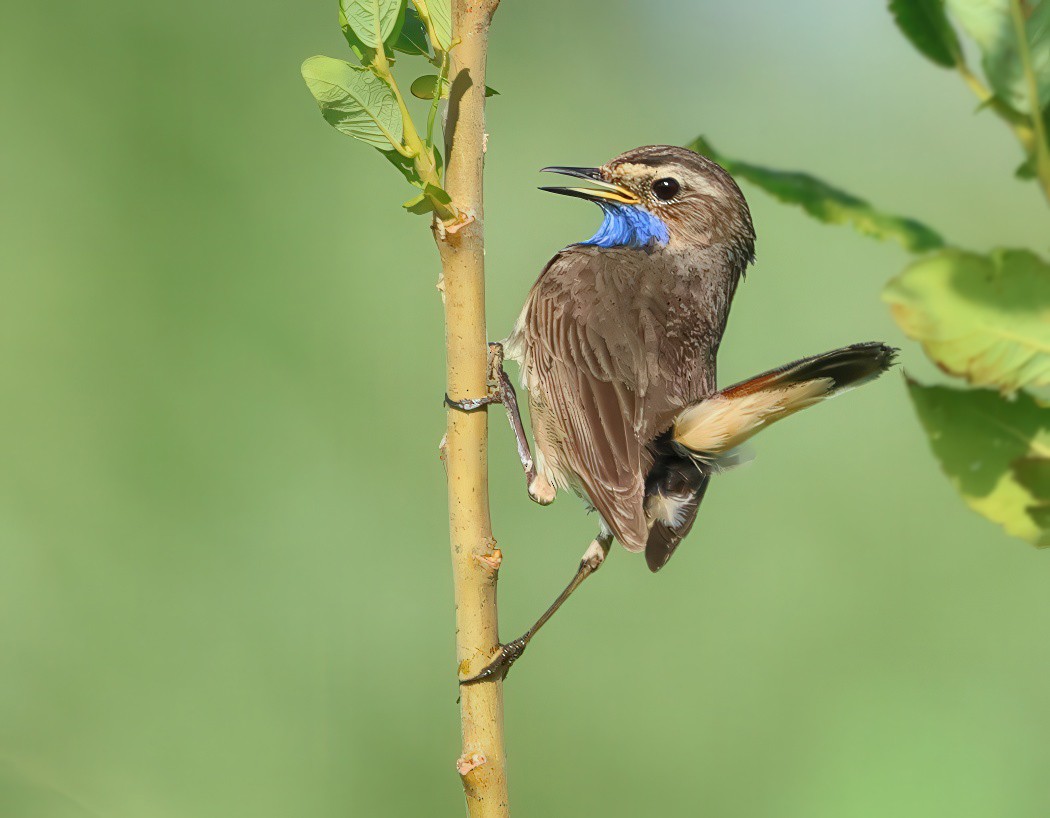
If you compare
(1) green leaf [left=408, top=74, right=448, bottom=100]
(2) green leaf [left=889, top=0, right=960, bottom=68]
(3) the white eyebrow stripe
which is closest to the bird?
(3) the white eyebrow stripe

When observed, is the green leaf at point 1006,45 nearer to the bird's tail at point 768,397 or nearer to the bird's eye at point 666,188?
the bird's tail at point 768,397

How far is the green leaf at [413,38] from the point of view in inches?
51.0

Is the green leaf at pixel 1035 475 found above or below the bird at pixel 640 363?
below

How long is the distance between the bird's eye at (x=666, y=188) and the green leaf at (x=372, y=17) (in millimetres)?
2094

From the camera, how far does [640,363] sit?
2760 millimetres

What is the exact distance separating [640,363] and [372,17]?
1747 millimetres

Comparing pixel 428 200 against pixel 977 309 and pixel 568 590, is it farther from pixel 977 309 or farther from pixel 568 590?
pixel 568 590

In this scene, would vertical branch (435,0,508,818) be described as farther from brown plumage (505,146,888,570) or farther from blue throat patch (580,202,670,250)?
blue throat patch (580,202,670,250)

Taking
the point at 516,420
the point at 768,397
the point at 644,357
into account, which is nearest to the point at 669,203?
the point at 644,357

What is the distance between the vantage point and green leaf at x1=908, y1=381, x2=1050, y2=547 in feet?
2.20

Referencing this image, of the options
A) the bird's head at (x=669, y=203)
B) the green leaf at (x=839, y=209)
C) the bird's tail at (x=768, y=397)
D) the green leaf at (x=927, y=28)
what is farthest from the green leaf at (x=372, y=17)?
the bird's head at (x=669, y=203)

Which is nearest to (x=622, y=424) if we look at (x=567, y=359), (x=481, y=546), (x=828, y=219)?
(x=567, y=359)

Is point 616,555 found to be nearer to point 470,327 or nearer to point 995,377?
point 470,327

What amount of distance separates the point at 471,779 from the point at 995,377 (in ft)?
3.01
